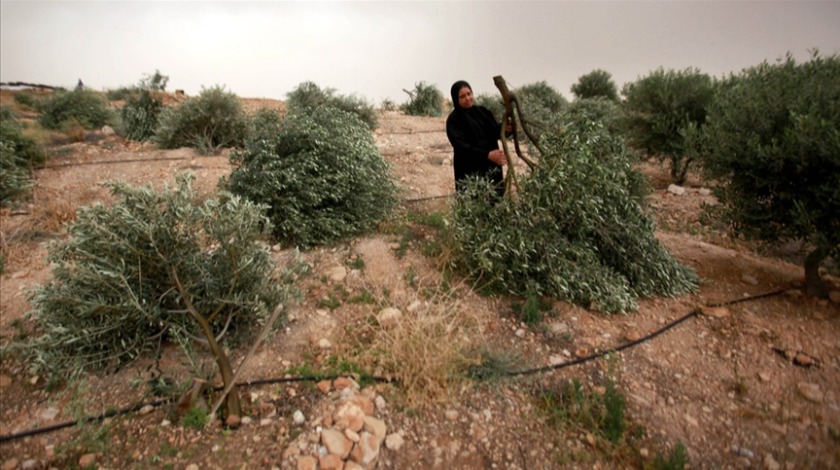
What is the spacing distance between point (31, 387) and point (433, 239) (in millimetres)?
3365

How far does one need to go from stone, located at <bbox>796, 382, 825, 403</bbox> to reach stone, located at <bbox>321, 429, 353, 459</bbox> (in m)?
2.91

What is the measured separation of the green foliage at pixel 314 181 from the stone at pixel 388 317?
1.42 meters

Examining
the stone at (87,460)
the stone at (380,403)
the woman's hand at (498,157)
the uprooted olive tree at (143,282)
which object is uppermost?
the woman's hand at (498,157)

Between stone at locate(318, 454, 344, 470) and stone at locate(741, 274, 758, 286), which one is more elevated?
stone at locate(741, 274, 758, 286)

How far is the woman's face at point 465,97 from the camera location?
4.46 meters

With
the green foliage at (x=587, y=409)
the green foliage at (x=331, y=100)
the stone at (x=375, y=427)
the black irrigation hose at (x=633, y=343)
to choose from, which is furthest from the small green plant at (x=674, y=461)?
the green foliage at (x=331, y=100)

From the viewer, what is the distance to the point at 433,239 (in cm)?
485

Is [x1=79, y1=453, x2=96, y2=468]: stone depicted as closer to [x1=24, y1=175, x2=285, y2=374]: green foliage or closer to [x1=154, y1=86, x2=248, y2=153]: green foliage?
[x1=24, y1=175, x2=285, y2=374]: green foliage

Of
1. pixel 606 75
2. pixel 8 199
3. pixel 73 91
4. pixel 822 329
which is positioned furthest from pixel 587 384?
pixel 606 75

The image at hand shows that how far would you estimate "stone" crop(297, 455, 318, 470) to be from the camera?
7.47 ft

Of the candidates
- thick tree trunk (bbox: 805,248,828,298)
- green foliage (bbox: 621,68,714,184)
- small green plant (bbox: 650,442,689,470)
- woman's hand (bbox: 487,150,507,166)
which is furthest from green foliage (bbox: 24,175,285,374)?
green foliage (bbox: 621,68,714,184)

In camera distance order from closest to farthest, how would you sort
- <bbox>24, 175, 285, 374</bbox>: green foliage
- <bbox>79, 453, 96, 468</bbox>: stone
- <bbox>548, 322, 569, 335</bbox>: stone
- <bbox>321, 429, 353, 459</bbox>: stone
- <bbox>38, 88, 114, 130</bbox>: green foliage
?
<bbox>79, 453, 96, 468</bbox>: stone, <bbox>321, 429, 353, 459</bbox>: stone, <bbox>24, 175, 285, 374</bbox>: green foliage, <bbox>548, 322, 569, 335</bbox>: stone, <bbox>38, 88, 114, 130</bbox>: green foliage

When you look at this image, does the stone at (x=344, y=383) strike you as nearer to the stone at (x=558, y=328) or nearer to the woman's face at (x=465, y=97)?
the stone at (x=558, y=328)

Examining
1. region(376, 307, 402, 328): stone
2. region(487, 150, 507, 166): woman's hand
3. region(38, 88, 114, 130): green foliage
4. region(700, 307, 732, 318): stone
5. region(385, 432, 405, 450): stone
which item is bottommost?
region(385, 432, 405, 450): stone
